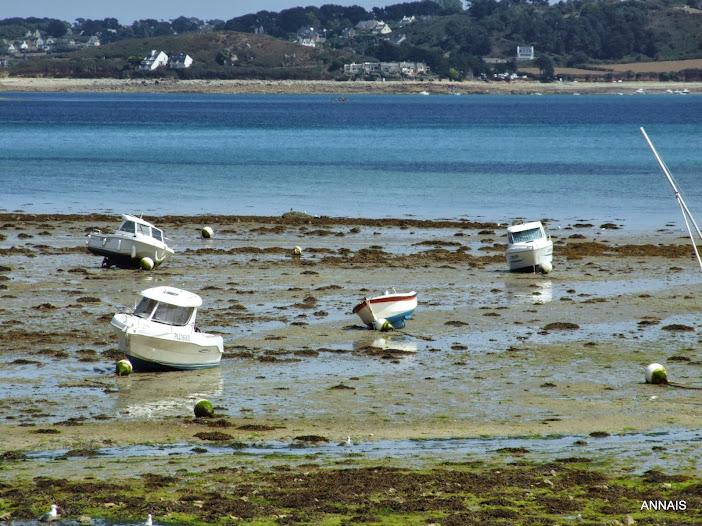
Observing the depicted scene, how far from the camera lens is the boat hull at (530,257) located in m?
35.6

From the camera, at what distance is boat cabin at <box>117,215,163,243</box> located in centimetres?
3522

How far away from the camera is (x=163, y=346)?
22391mm

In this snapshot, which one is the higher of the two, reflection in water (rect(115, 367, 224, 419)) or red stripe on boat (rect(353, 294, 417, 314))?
red stripe on boat (rect(353, 294, 417, 314))

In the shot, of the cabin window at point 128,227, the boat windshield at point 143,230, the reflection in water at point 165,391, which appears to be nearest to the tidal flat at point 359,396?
the reflection in water at point 165,391

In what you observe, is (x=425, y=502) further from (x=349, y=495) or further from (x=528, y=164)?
(x=528, y=164)

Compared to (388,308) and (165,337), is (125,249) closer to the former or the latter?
(388,308)

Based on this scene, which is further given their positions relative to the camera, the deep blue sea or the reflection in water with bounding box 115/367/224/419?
the deep blue sea

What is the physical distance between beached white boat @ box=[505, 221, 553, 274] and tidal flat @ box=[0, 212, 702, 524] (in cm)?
62

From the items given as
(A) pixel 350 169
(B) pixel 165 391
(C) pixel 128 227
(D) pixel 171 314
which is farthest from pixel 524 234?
(A) pixel 350 169

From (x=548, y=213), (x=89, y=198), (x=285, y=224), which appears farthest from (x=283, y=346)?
(x=89, y=198)

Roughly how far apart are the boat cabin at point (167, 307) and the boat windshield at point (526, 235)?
16312 millimetres

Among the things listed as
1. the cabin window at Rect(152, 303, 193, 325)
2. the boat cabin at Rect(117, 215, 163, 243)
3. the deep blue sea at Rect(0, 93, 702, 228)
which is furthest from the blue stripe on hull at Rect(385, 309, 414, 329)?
the deep blue sea at Rect(0, 93, 702, 228)

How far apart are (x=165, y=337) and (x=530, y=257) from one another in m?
17.0

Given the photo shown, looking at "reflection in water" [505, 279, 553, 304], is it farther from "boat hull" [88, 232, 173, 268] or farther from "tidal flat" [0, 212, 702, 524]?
"boat hull" [88, 232, 173, 268]
